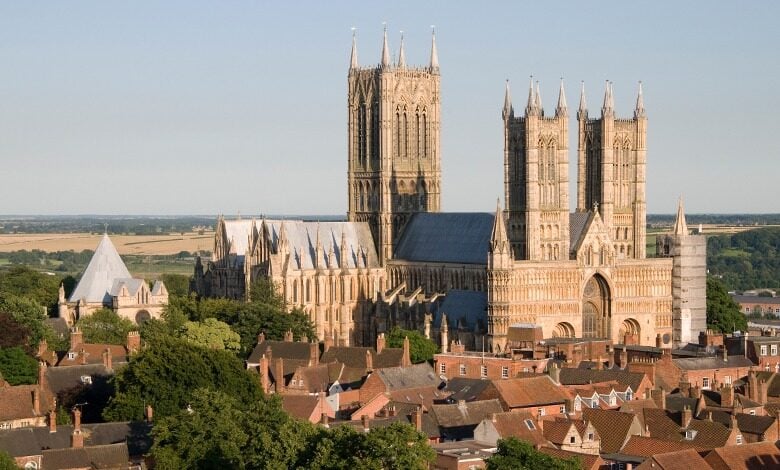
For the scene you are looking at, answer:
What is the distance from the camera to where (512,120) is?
13012 centimetres

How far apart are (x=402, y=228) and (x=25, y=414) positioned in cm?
6028

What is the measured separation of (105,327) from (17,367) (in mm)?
24971

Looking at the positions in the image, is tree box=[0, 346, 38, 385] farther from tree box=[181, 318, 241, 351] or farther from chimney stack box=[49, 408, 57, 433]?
tree box=[181, 318, 241, 351]

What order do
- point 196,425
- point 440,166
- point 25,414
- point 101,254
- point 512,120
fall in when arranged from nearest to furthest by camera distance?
point 196,425, point 25,414, point 512,120, point 101,254, point 440,166

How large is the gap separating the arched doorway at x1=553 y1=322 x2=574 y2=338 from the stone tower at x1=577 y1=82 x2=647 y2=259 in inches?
477

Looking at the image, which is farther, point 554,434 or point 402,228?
point 402,228

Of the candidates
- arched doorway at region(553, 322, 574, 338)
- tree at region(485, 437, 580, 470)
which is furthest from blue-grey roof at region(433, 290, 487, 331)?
tree at region(485, 437, 580, 470)

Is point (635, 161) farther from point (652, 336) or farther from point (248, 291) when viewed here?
point (248, 291)

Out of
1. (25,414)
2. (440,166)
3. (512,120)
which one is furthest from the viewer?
(440,166)

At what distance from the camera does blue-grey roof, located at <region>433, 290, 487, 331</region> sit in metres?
125

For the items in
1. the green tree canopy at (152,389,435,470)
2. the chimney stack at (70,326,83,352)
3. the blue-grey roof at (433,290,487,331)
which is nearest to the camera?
the green tree canopy at (152,389,435,470)

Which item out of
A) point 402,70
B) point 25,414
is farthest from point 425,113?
point 25,414

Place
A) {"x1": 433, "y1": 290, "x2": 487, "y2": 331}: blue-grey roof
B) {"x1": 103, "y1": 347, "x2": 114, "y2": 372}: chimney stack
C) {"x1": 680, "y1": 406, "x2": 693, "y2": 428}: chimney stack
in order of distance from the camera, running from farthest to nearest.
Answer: {"x1": 433, "y1": 290, "x2": 487, "y2": 331}: blue-grey roof < {"x1": 103, "y1": 347, "x2": 114, "y2": 372}: chimney stack < {"x1": 680, "y1": 406, "x2": 693, "y2": 428}: chimney stack

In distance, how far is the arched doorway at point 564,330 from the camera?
4943 inches
